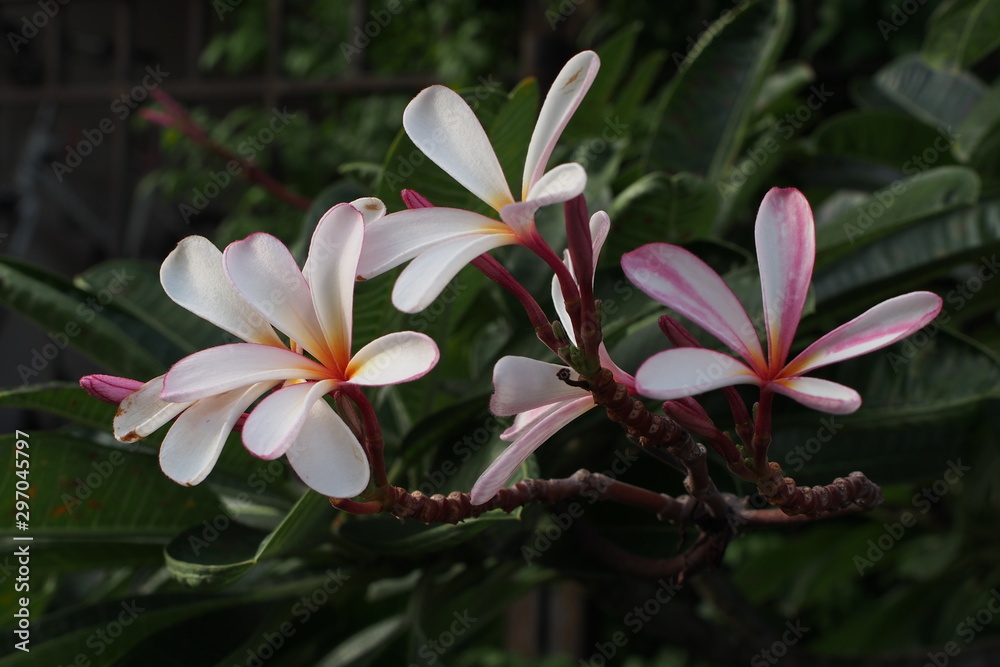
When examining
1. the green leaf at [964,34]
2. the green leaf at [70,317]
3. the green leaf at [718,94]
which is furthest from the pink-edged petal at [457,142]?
the green leaf at [964,34]

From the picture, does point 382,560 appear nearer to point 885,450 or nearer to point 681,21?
point 885,450

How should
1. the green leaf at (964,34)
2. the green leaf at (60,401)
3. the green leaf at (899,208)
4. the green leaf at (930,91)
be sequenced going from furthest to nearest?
the green leaf at (930,91) < the green leaf at (964,34) < the green leaf at (899,208) < the green leaf at (60,401)

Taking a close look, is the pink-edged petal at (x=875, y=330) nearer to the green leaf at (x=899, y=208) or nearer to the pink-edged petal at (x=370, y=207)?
the pink-edged petal at (x=370, y=207)

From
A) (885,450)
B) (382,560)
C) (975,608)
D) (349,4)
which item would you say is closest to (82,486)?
(382,560)

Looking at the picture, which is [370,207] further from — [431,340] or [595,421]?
[595,421]

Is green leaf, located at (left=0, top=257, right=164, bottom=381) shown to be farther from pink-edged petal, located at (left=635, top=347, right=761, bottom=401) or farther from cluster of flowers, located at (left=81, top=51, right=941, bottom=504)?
pink-edged petal, located at (left=635, top=347, right=761, bottom=401)

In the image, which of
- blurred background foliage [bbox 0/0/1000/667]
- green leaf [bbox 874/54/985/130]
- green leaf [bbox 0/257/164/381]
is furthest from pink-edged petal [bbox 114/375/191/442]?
green leaf [bbox 874/54/985/130]

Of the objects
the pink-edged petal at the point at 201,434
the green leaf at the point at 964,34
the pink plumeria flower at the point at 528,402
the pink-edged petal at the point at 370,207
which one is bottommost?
the green leaf at the point at 964,34

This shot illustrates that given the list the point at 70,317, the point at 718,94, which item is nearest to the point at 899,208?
the point at 718,94
